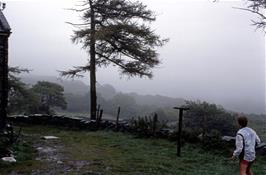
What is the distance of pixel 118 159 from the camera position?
12.5 meters

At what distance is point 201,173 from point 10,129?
7707 mm

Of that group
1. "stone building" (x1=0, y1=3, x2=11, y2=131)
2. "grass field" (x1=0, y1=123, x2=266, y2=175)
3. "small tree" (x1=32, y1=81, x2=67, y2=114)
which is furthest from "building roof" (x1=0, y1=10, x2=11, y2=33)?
"small tree" (x1=32, y1=81, x2=67, y2=114)

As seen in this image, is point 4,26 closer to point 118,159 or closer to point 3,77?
point 3,77

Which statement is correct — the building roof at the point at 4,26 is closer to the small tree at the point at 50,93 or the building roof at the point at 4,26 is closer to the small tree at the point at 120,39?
the small tree at the point at 120,39

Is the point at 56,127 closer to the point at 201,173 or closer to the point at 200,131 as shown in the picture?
the point at 200,131

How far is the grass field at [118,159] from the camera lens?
1086 centimetres

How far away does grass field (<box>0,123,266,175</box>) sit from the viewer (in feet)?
35.6

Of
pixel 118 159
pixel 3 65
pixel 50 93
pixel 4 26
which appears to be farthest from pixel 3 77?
pixel 50 93

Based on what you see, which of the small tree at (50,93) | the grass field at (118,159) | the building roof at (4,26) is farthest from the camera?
the small tree at (50,93)

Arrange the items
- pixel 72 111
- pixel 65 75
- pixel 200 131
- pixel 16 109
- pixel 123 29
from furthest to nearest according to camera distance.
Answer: pixel 72 111 → pixel 16 109 → pixel 65 75 → pixel 123 29 → pixel 200 131

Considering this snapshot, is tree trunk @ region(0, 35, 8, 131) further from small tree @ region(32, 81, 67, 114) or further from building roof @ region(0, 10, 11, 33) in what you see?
small tree @ region(32, 81, 67, 114)

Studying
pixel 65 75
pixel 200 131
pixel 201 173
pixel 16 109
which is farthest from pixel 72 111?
pixel 201 173

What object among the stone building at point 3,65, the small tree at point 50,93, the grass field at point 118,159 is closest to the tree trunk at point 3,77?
the stone building at point 3,65

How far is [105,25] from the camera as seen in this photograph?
24172 mm
